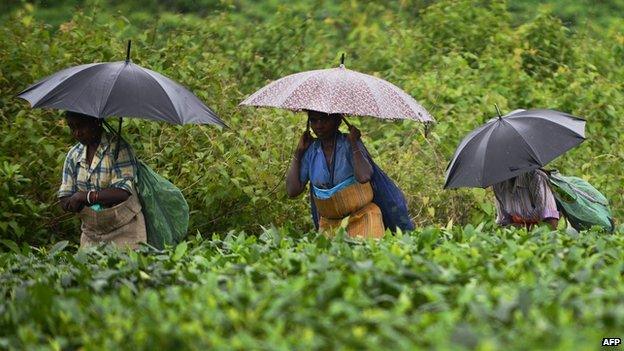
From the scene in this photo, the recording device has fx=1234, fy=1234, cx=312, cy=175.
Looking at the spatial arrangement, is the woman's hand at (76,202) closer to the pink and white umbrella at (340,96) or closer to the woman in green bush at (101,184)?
the woman in green bush at (101,184)

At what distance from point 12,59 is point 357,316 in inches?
231

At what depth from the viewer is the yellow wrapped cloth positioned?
7320 millimetres

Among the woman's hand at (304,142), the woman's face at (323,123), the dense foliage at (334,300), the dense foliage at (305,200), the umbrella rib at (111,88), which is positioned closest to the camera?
the dense foliage at (334,300)

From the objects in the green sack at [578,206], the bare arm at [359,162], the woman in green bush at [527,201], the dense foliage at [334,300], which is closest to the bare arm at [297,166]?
the bare arm at [359,162]

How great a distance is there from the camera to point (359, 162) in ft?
23.7

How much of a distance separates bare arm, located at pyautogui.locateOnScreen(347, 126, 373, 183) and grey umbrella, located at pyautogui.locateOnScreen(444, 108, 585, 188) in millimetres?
668

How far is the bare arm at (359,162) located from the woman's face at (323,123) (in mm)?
135

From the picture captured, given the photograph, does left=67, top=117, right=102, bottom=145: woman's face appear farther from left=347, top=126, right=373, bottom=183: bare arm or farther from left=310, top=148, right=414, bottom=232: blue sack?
left=347, top=126, right=373, bottom=183: bare arm

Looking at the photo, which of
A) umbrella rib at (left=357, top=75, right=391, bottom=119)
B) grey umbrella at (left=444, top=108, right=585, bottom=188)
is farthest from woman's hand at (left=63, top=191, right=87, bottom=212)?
grey umbrella at (left=444, top=108, right=585, bottom=188)

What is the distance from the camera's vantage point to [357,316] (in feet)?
12.7

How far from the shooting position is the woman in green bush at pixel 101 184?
23.3ft

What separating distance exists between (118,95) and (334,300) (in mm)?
3165

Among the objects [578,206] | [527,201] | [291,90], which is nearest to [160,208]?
[291,90]

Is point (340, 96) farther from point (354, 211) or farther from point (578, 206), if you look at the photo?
point (578, 206)
